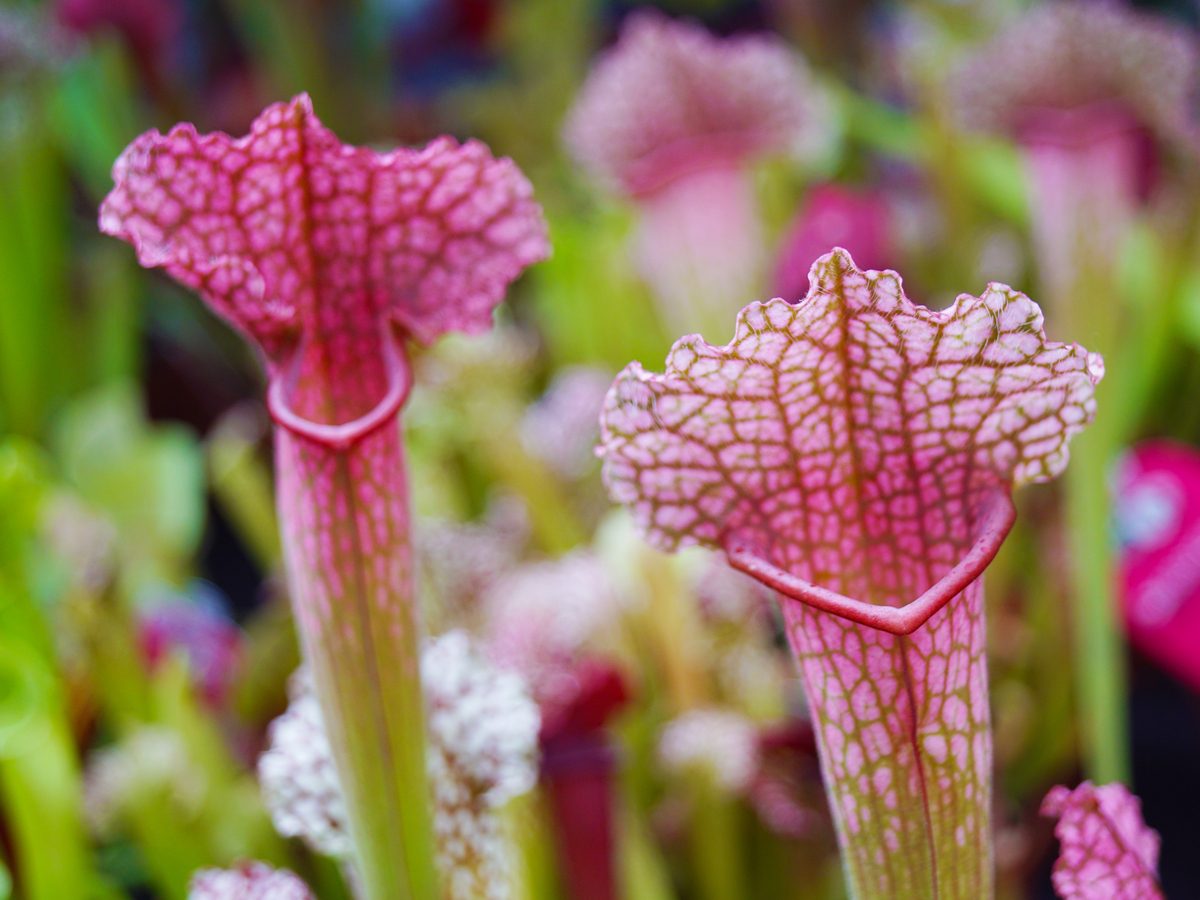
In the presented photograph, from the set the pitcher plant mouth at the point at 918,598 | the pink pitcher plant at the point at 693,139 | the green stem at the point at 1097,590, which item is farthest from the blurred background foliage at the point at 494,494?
the pitcher plant mouth at the point at 918,598

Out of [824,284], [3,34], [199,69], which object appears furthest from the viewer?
[199,69]

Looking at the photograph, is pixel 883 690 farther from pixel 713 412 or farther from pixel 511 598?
pixel 511 598

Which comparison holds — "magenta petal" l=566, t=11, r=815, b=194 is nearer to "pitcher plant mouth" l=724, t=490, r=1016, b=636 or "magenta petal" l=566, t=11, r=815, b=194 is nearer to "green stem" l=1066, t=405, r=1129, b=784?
"green stem" l=1066, t=405, r=1129, b=784

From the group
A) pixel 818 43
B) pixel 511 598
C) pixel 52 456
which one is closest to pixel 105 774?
pixel 511 598

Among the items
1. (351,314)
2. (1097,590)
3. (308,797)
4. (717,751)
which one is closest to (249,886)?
(308,797)

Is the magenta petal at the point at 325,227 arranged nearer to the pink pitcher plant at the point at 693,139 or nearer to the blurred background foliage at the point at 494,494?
the blurred background foliage at the point at 494,494

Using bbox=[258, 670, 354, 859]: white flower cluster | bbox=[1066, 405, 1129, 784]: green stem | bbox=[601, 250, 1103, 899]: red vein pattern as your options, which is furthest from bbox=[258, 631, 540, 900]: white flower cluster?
bbox=[1066, 405, 1129, 784]: green stem

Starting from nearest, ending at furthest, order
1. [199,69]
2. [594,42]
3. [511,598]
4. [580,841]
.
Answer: [580,841]
[511,598]
[594,42]
[199,69]
